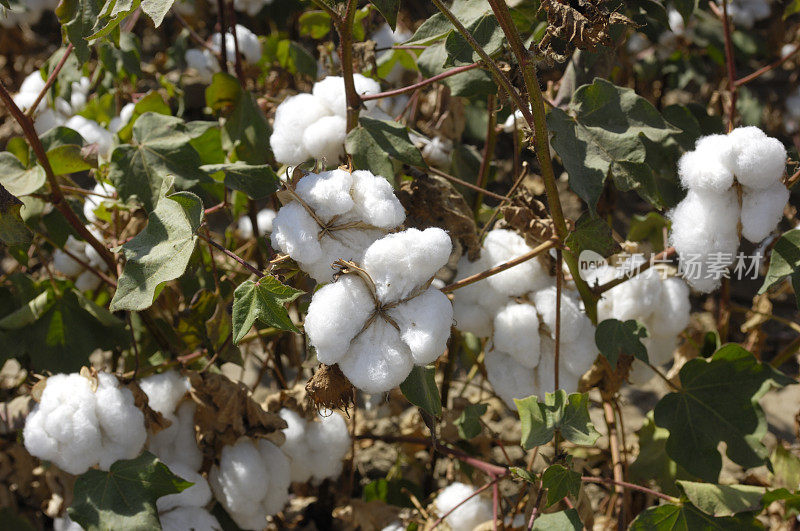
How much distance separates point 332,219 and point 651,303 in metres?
0.76

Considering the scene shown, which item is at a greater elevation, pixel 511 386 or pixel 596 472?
pixel 511 386

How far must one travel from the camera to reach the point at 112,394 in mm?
1298

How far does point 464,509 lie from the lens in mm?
1529

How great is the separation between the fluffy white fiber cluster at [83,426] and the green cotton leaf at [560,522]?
69 cm

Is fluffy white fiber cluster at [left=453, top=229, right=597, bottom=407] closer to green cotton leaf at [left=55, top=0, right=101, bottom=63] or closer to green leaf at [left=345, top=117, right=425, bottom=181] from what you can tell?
green leaf at [left=345, top=117, right=425, bottom=181]

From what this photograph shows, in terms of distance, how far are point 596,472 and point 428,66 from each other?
3.92 feet

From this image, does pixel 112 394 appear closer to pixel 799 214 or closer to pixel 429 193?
pixel 429 193

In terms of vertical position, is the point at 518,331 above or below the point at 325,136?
below

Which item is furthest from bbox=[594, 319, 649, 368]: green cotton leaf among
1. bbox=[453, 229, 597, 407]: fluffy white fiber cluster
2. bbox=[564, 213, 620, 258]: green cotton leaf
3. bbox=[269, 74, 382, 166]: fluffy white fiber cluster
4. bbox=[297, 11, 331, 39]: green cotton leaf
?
bbox=[297, 11, 331, 39]: green cotton leaf

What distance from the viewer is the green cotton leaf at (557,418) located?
1134 mm

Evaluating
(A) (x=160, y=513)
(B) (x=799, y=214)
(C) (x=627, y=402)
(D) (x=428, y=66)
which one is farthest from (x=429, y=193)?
(B) (x=799, y=214)

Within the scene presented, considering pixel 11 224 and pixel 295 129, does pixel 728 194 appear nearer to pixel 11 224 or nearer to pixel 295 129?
pixel 295 129

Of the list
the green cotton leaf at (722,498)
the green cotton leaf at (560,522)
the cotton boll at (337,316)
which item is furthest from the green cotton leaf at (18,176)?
the green cotton leaf at (722,498)

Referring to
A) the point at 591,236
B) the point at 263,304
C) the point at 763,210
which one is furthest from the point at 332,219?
the point at 763,210
